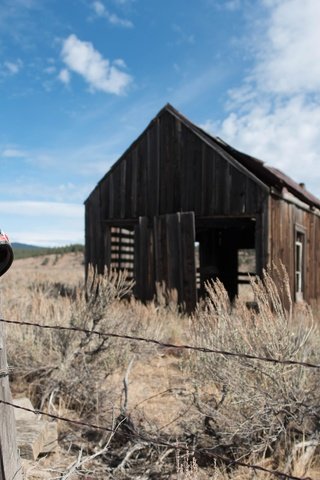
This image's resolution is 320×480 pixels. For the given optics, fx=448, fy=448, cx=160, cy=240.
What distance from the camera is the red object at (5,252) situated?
2.15m

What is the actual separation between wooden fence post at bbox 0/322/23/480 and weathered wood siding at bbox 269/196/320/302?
6412 millimetres

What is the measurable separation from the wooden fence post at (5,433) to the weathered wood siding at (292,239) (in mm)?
6412

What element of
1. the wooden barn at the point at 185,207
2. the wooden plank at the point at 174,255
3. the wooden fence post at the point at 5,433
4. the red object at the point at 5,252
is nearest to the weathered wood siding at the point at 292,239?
the wooden barn at the point at 185,207

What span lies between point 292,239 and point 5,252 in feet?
27.4

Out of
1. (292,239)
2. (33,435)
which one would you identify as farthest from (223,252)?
(33,435)

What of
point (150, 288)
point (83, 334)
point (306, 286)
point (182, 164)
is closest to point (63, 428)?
point (83, 334)

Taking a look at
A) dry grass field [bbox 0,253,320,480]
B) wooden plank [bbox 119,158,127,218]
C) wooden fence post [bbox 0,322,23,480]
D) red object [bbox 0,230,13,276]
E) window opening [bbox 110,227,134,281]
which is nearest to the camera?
red object [bbox 0,230,13,276]

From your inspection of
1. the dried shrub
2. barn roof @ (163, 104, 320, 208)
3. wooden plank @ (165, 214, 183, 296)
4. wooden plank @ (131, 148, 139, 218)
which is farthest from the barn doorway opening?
the dried shrub

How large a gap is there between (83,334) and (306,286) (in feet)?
23.6

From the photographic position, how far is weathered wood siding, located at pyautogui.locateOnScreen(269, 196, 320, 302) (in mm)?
8961

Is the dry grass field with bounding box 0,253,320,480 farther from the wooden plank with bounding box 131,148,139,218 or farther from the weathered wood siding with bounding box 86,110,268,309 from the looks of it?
the wooden plank with bounding box 131,148,139,218

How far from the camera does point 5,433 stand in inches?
92.4

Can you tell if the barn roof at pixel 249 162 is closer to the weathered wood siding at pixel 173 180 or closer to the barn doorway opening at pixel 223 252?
the weathered wood siding at pixel 173 180

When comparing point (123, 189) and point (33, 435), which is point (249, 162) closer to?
point (123, 189)
